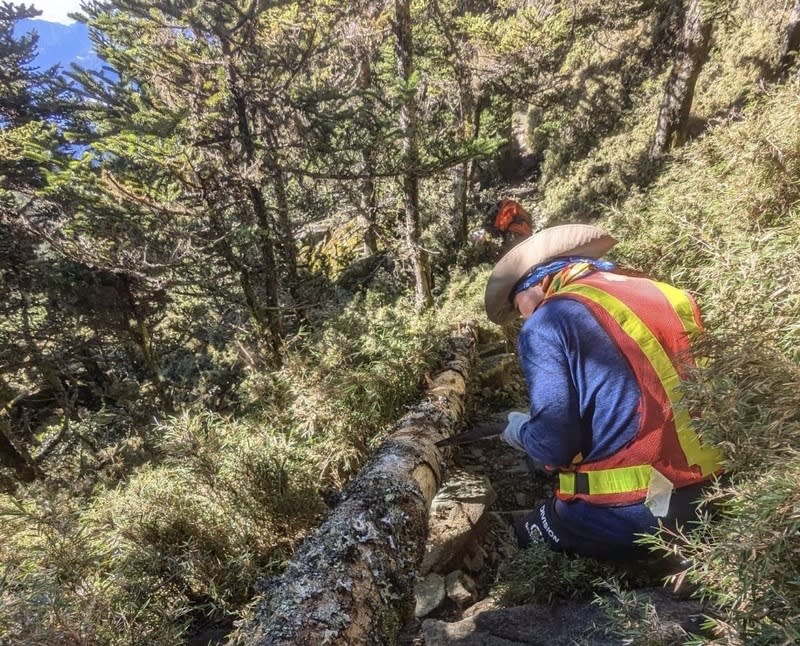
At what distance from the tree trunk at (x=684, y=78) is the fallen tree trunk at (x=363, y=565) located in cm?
975

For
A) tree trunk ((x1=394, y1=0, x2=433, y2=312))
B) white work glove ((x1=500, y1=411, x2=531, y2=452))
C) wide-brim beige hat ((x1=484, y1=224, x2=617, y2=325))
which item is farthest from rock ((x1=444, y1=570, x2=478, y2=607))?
tree trunk ((x1=394, y1=0, x2=433, y2=312))

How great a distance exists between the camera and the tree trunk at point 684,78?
816 cm

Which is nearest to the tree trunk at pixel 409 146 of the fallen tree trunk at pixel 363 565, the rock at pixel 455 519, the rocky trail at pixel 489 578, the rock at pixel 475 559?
the rocky trail at pixel 489 578

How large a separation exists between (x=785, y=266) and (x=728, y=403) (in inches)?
45.5

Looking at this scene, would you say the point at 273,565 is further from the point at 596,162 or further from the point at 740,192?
the point at 596,162

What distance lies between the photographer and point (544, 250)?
284 centimetres

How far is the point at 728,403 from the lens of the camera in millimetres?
1795

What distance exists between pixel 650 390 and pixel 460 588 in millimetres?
2158

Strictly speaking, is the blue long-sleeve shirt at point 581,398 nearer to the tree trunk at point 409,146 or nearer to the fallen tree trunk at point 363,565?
the fallen tree trunk at point 363,565

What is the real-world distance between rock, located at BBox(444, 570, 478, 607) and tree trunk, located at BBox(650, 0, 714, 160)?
10.1 metres

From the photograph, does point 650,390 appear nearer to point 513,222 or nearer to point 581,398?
point 581,398

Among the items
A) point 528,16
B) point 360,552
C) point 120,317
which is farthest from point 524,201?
point 360,552

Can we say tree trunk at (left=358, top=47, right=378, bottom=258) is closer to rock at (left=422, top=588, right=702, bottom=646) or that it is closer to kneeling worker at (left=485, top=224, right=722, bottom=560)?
kneeling worker at (left=485, top=224, right=722, bottom=560)

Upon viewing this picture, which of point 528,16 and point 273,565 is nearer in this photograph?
point 273,565
